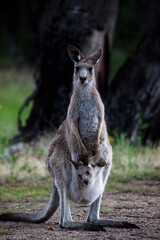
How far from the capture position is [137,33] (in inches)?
932

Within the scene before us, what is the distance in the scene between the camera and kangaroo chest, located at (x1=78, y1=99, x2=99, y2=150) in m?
4.52

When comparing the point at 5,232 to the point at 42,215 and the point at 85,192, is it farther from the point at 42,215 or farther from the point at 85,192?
the point at 85,192

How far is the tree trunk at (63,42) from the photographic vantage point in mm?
8242

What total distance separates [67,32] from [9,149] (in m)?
2.32

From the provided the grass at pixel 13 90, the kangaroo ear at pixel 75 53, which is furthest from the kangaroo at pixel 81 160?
the grass at pixel 13 90

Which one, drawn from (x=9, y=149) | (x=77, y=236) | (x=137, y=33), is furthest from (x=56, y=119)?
(x=137, y=33)

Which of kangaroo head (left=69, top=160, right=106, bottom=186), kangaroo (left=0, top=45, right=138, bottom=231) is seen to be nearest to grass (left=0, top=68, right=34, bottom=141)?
kangaroo (left=0, top=45, right=138, bottom=231)

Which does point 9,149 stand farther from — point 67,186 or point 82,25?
point 67,186

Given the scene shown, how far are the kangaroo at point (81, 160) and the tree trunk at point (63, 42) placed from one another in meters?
3.70

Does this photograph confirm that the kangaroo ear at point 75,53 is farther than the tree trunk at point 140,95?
No

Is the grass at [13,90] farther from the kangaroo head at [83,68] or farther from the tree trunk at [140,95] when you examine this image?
the kangaroo head at [83,68]

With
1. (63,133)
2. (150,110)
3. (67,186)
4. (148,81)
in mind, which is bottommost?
(67,186)

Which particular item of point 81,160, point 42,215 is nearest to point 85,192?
point 81,160

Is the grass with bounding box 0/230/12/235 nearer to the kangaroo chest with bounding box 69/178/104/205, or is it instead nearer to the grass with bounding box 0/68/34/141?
the kangaroo chest with bounding box 69/178/104/205
